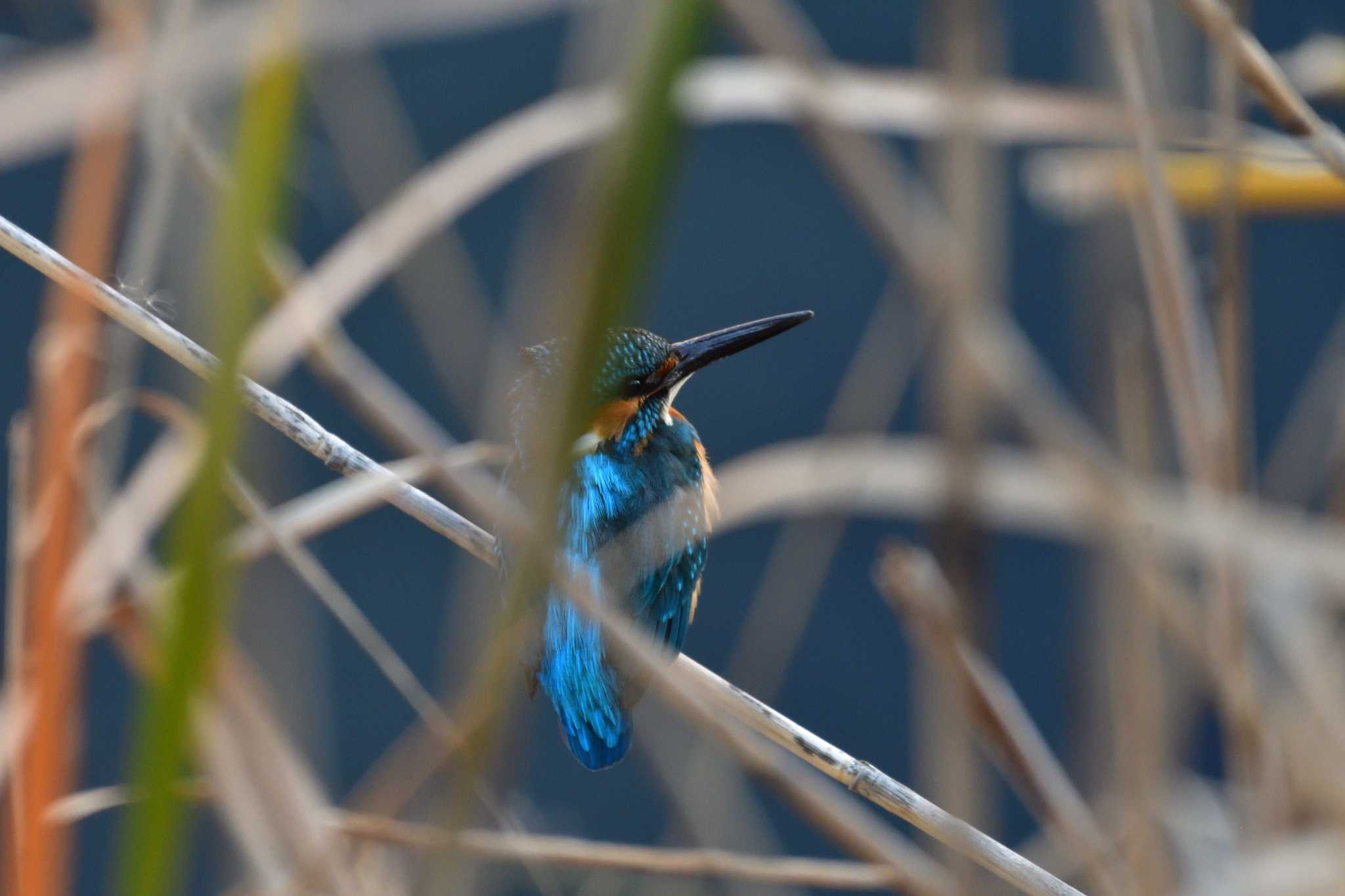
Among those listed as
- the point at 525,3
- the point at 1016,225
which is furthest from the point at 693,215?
the point at 525,3

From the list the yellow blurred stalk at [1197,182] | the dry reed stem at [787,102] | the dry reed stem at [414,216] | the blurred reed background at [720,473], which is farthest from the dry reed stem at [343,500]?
the yellow blurred stalk at [1197,182]

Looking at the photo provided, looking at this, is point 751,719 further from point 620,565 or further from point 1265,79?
point 1265,79

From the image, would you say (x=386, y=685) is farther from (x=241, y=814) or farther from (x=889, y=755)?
(x=241, y=814)

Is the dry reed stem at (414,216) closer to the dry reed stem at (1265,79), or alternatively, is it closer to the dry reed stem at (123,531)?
the dry reed stem at (123,531)

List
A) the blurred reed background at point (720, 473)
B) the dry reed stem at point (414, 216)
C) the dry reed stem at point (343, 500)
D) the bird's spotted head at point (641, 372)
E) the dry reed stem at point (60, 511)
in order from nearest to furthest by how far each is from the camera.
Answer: the blurred reed background at point (720, 473), the dry reed stem at point (60, 511), the dry reed stem at point (343, 500), the dry reed stem at point (414, 216), the bird's spotted head at point (641, 372)

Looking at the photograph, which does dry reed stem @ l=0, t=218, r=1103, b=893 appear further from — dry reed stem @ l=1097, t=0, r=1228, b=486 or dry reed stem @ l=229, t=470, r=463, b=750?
dry reed stem @ l=1097, t=0, r=1228, b=486

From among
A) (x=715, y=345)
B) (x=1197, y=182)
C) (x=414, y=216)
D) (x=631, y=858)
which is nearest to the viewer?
(x=631, y=858)


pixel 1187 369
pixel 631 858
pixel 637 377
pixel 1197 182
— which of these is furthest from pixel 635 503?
pixel 1197 182
